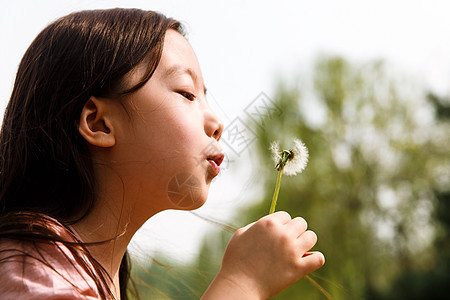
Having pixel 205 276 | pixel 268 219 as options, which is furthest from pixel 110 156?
pixel 205 276

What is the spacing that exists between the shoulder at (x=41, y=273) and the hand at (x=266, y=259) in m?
0.23

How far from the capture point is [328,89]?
9227 millimetres

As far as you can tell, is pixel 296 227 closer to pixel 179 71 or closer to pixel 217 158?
pixel 217 158

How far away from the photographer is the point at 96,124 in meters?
1.09

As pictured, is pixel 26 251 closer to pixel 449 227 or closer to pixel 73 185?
pixel 73 185

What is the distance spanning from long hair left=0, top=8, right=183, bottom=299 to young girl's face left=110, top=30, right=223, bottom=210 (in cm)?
5

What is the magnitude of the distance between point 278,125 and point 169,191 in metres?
6.52

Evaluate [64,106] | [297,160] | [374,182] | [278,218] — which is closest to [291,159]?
[297,160]

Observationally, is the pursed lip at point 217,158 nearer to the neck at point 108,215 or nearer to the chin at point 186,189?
the chin at point 186,189

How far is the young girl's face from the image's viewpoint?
106 cm

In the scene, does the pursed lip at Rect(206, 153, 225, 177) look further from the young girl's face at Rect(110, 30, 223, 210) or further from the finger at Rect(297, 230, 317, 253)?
the finger at Rect(297, 230, 317, 253)

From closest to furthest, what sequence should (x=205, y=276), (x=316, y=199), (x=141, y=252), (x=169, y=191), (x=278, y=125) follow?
(x=169, y=191) < (x=141, y=252) < (x=205, y=276) < (x=278, y=125) < (x=316, y=199)

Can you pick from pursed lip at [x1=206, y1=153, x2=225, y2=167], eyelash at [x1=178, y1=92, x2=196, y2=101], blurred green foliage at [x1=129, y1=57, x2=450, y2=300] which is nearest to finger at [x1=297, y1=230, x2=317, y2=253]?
pursed lip at [x1=206, y1=153, x2=225, y2=167]

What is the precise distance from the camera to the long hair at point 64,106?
3.56 feet
